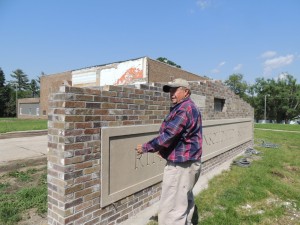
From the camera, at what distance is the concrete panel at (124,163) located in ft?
11.4

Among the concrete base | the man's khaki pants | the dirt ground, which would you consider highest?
the man's khaki pants

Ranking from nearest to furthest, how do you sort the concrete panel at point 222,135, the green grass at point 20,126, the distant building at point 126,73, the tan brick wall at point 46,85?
the concrete panel at point 222,135
the green grass at point 20,126
the distant building at point 126,73
the tan brick wall at point 46,85

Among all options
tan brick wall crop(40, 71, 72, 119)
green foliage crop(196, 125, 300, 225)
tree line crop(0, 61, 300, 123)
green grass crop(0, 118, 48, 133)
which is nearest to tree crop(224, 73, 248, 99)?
tree line crop(0, 61, 300, 123)

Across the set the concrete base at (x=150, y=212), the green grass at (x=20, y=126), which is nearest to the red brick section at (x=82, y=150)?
the concrete base at (x=150, y=212)

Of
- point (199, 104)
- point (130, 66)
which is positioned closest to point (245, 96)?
point (130, 66)

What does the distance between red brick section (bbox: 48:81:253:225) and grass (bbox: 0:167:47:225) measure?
1147mm

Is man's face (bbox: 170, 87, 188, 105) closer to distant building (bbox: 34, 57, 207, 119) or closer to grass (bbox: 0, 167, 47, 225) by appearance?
grass (bbox: 0, 167, 47, 225)

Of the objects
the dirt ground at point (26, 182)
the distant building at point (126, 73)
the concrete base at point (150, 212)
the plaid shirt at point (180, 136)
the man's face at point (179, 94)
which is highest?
the distant building at point (126, 73)

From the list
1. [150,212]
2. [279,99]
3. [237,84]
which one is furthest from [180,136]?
[237,84]

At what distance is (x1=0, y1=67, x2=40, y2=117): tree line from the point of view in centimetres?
6681

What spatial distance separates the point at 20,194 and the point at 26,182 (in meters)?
1.02

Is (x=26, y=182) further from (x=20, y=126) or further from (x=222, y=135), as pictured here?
(x=20, y=126)

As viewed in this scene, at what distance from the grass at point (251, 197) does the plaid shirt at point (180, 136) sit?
139cm

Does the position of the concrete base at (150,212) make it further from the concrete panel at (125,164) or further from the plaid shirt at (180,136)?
the plaid shirt at (180,136)
